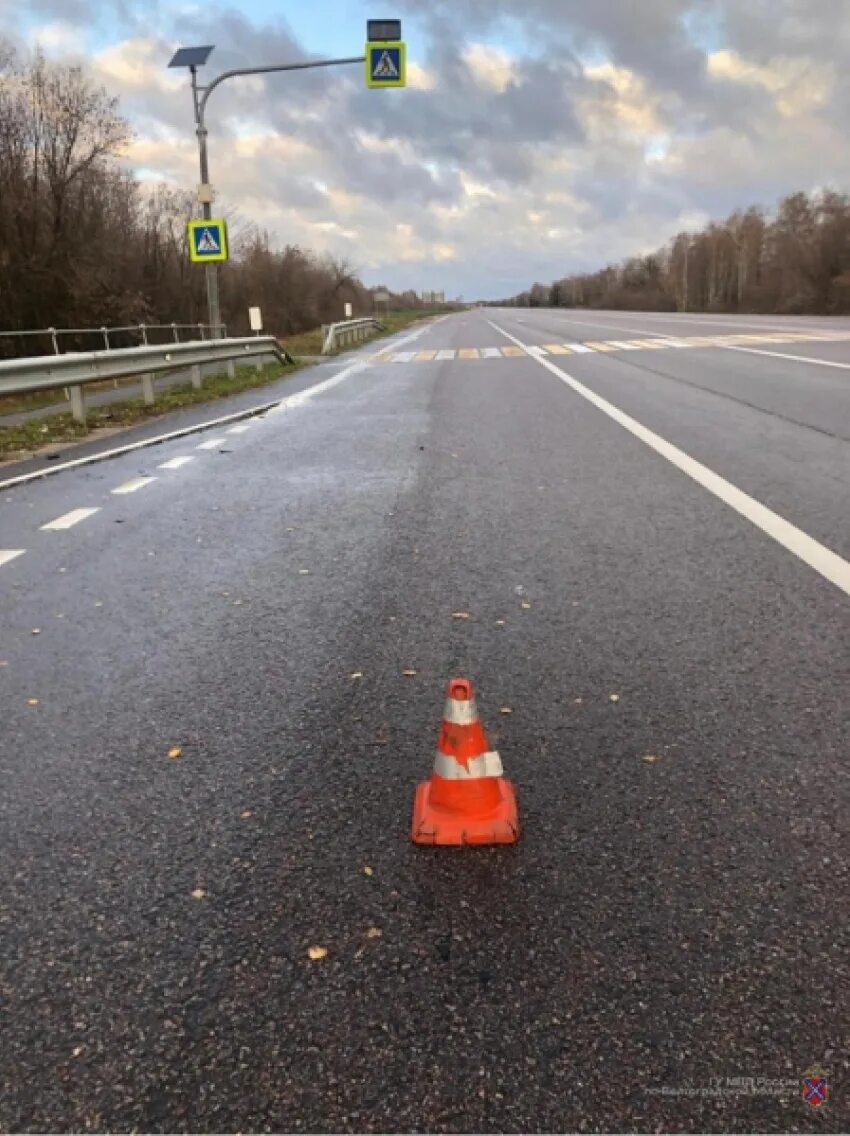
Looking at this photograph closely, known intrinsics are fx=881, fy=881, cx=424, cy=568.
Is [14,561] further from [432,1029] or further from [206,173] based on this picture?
[206,173]

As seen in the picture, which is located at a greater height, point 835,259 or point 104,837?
point 835,259

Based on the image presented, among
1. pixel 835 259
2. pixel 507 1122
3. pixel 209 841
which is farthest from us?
pixel 835 259

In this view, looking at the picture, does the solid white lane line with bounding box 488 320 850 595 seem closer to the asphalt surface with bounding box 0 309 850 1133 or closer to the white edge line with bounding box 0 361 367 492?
the asphalt surface with bounding box 0 309 850 1133

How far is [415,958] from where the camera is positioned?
2.00 m

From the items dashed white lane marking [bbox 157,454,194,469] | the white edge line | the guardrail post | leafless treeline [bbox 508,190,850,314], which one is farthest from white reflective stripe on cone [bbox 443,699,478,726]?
leafless treeline [bbox 508,190,850,314]

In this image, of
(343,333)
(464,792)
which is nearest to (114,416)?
(464,792)

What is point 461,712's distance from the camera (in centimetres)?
251

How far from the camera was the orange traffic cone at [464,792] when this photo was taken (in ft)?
7.92

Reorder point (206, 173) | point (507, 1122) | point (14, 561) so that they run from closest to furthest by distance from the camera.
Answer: point (507, 1122) < point (14, 561) < point (206, 173)

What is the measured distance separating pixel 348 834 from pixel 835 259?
3102 inches

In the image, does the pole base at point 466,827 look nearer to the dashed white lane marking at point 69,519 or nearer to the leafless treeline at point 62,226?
the dashed white lane marking at point 69,519

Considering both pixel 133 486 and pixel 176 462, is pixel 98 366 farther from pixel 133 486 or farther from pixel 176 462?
pixel 133 486

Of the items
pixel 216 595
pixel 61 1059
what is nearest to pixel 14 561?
pixel 216 595

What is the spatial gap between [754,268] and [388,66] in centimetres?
10393
